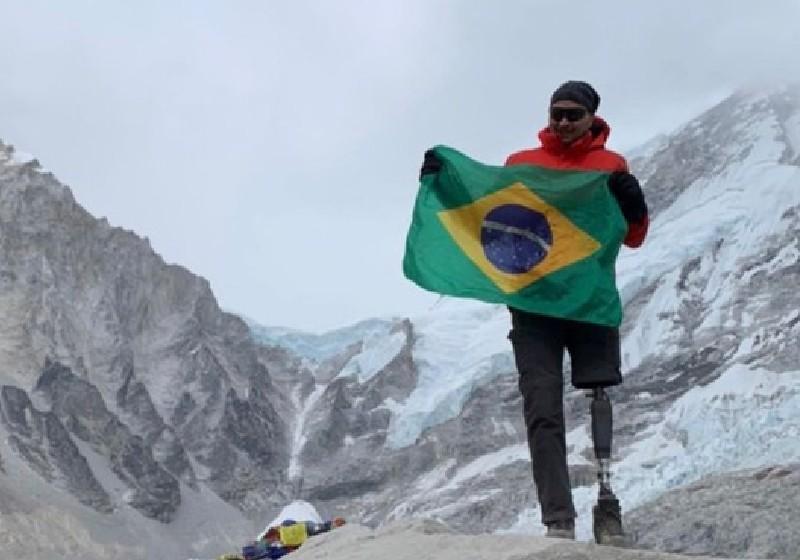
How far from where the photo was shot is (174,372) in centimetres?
13425

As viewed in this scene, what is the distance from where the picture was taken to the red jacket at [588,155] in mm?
5355

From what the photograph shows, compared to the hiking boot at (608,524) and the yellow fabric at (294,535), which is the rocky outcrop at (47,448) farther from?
the hiking boot at (608,524)

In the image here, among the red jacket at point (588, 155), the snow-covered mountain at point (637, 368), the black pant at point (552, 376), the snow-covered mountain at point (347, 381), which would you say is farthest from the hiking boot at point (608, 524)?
the snow-covered mountain at point (637, 368)

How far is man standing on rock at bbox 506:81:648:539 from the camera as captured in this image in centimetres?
507

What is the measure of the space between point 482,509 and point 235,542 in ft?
107

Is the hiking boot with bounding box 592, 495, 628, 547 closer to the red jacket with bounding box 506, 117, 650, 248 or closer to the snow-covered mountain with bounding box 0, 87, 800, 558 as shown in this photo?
the red jacket with bounding box 506, 117, 650, 248

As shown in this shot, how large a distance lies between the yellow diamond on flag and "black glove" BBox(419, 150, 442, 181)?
197 mm

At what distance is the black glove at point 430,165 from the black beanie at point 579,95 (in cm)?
76

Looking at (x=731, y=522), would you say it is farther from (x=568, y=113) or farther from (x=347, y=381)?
(x=347, y=381)

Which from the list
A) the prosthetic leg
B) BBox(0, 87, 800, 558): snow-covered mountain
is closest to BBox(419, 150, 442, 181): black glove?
the prosthetic leg

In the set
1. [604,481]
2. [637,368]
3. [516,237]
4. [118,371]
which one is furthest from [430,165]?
[118,371]

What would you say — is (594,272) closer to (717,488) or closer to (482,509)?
(717,488)

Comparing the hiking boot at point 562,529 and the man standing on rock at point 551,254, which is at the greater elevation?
the man standing on rock at point 551,254

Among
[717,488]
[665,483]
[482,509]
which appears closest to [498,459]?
[482,509]
